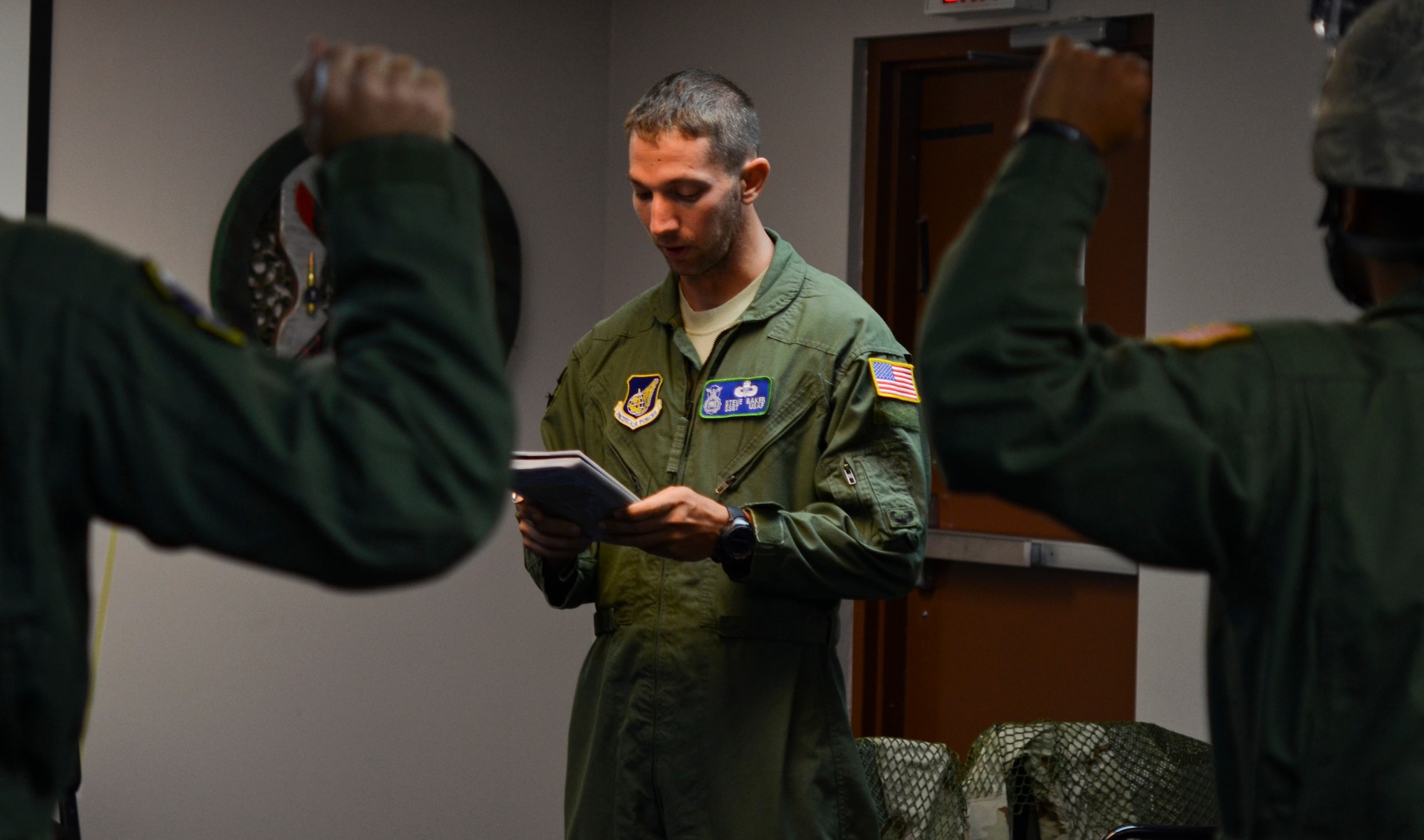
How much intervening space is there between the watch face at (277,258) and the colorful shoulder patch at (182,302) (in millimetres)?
2712

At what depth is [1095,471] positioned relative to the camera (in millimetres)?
1074

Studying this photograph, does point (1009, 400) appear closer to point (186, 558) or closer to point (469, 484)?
point (469, 484)

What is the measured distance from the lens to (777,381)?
7.39 feet

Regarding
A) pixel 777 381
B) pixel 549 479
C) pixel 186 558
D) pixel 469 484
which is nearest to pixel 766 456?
pixel 777 381

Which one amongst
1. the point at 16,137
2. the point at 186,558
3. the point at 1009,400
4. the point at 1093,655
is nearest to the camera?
the point at 1009,400

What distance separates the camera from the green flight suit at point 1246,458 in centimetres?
107

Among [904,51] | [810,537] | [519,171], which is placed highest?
[904,51]

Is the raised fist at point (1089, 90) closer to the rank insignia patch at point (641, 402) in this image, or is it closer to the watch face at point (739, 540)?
the watch face at point (739, 540)

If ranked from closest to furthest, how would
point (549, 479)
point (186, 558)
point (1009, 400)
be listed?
point (1009, 400), point (549, 479), point (186, 558)

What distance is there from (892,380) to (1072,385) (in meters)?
1.18

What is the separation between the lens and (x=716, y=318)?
239 cm

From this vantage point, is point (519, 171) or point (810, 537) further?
point (519, 171)

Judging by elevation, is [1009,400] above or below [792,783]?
above

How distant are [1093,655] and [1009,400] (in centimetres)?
289
